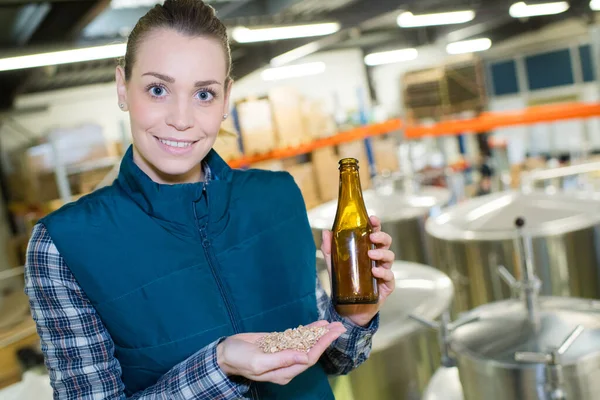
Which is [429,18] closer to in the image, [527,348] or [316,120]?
[316,120]

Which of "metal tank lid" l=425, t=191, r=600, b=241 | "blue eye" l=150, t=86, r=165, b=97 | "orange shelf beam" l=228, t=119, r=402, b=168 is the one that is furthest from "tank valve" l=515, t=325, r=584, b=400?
"orange shelf beam" l=228, t=119, r=402, b=168

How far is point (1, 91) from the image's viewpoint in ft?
28.0

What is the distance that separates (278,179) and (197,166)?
0.60 ft

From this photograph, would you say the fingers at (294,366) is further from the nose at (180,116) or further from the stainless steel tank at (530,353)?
the stainless steel tank at (530,353)

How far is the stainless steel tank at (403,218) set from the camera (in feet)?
13.2

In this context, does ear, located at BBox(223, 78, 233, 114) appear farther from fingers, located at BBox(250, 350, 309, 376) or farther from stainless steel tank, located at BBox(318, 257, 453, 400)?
stainless steel tank, located at BBox(318, 257, 453, 400)

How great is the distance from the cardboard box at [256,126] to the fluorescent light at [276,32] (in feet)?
2.20

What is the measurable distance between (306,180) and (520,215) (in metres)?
2.72

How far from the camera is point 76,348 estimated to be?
39.0 inches

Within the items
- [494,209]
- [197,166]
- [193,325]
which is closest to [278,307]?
[193,325]

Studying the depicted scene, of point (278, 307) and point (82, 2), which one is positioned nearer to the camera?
point (278, 307)

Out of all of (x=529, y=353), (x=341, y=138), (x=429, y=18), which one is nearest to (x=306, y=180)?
(x=341, y=138)

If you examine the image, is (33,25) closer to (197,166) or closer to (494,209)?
(494,209)

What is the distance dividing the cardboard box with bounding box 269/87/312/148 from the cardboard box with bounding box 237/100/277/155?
11 centimetres
